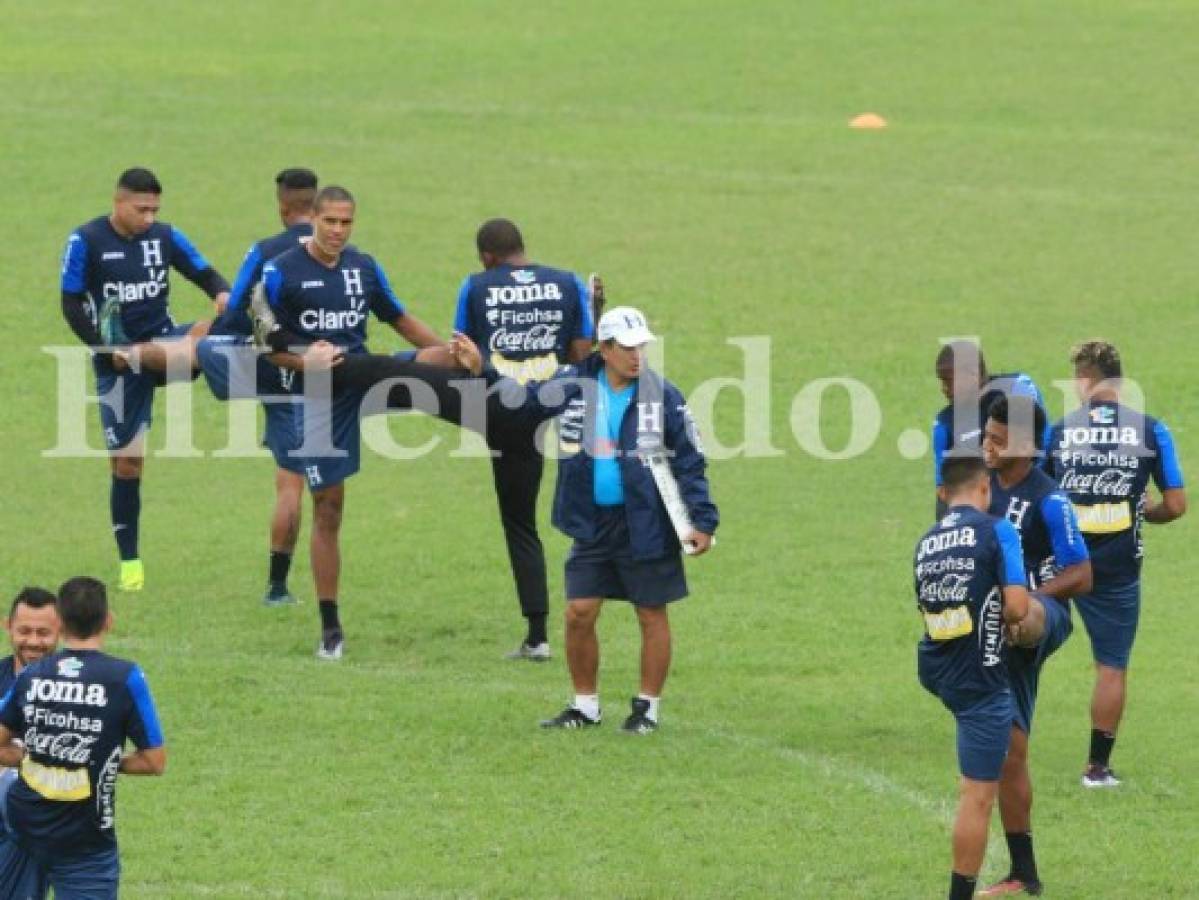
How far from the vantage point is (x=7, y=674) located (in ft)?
29.7

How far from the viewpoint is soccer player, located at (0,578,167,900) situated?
8.59 m

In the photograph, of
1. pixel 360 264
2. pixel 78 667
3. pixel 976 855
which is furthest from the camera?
pixel 360 264

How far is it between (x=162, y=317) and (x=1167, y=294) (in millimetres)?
12084

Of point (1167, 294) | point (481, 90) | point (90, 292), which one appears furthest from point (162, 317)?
point (481, 90)

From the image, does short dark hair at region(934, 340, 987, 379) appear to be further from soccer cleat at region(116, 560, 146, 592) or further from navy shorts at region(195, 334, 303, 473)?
soccer cleat at region(116, 560, 146, 592)

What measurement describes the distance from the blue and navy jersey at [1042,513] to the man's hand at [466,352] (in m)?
3.96

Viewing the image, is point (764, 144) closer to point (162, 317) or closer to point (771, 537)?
point (771, 537)

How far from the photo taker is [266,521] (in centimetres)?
1752

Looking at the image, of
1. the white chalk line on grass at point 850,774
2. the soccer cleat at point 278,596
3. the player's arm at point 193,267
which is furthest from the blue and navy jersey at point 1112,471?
the player's arm at point 193,267

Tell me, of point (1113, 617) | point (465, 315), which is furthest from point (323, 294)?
point (1113, 617)

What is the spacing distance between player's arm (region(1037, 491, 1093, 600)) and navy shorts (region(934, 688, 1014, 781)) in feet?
1.95

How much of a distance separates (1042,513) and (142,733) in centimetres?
367

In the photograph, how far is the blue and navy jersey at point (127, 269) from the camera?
1492 centimetres

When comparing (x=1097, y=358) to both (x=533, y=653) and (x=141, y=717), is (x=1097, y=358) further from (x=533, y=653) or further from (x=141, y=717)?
(x=141, y=717)
